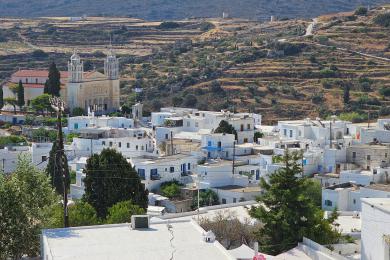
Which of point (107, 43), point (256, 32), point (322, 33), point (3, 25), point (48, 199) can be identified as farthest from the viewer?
point (3, 25)

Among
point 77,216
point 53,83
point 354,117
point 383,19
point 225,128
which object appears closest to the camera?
point 77,216

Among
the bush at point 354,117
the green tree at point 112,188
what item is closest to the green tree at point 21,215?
the green tree at point 112,188

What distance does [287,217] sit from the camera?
27.1 meters

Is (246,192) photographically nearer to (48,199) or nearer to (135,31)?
(48,199)

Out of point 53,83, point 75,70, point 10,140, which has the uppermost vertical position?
point 75,70

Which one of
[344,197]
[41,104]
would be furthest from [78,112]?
[344,197]

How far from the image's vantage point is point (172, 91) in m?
84.8

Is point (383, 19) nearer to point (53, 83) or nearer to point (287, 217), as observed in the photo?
point (53, 83)

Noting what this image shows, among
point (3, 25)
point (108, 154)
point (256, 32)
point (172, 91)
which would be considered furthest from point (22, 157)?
point (3, 25)

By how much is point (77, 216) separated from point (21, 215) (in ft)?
18.6

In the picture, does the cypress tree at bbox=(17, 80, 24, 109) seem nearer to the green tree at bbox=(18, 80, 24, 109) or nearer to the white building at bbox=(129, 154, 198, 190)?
the green tree at bbox=(18, 80, 24, 109)

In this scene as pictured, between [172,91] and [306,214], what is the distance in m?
58.0

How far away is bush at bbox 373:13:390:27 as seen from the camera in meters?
91.9

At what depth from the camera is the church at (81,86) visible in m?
73.2
